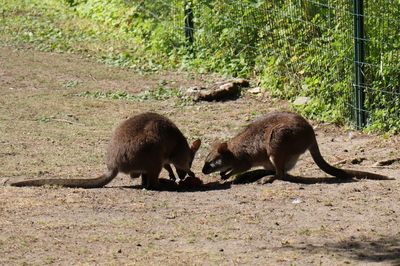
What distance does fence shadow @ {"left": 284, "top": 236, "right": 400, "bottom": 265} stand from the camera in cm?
638

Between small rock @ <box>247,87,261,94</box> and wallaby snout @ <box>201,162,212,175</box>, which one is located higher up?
small rock @ <box>247,87,261,94</box>

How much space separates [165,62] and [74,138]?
12.9ft

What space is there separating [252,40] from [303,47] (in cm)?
131

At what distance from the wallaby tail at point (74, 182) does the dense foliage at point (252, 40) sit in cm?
315

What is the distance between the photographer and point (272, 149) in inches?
342

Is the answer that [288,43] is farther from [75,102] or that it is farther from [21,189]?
[21,189]

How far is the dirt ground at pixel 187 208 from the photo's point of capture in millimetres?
6582

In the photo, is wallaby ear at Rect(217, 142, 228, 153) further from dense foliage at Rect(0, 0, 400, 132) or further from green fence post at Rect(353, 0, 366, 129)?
green fence post at Rect(353, 0, 366, 129)

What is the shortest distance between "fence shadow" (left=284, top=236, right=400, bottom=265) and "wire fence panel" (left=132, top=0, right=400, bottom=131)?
3573 millimetres

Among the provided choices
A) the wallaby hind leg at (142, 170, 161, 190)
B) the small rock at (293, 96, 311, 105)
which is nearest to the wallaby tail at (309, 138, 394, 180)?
the wallaby hind leg at (142, 170, 161, 190)

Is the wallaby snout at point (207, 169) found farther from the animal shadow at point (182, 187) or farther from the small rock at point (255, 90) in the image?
the small rock at point (255, 90)

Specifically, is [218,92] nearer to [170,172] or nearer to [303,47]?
[303,47]

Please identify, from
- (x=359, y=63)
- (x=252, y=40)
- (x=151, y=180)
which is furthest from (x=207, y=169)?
(x=252, y=40)

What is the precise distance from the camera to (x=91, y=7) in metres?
17.9
